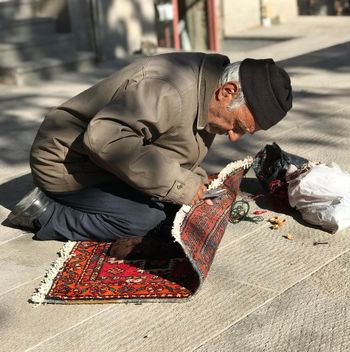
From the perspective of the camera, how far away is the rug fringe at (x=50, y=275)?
11.3ft

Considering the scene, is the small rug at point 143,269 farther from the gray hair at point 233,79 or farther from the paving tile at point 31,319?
the gray hair at point 233,79

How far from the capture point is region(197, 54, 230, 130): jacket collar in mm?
3479

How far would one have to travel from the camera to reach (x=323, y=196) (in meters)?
4.10

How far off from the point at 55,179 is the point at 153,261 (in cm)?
71

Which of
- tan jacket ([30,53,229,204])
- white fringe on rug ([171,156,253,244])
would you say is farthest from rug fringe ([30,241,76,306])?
white fringe on rug ([171,156,253,244])

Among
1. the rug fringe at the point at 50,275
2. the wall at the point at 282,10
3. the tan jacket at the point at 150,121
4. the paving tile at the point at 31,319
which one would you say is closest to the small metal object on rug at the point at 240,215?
the tan jacket at the point at 150,121

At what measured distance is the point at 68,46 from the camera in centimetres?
1012

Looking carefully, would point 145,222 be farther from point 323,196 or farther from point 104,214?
point 323,196

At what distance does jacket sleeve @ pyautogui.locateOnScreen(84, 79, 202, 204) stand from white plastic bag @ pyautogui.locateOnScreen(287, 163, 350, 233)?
883 millimetres

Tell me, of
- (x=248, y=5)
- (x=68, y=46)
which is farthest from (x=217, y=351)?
(x=248, y=5)

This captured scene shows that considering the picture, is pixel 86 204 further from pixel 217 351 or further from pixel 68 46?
pixel 68 46

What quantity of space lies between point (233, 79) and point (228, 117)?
18 centimetres

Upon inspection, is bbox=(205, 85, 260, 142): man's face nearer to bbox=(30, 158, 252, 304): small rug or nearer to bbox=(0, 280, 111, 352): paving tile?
bbox=(30, 158, 252, 304): small rug

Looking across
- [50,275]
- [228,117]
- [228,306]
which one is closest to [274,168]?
[228,117]
